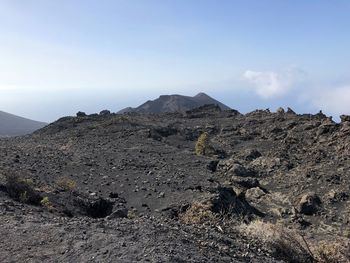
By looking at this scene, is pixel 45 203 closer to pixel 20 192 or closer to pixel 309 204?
pixel 20 192

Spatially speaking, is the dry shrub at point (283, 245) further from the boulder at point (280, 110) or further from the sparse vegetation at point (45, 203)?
the boulder at point (280, 110)

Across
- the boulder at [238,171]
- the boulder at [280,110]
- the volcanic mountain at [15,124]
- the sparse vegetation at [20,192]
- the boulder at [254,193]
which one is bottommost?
the volcanic mountain at [15,124]

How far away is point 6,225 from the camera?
798 cm

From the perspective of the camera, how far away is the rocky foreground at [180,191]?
7230 mm

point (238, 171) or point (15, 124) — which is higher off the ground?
point (238, 171)

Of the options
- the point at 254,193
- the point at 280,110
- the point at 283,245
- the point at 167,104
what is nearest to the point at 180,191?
the point at 254,193

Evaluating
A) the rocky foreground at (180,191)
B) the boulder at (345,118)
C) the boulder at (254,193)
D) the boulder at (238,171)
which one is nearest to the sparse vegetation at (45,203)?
the rocky foreground at (180,191)

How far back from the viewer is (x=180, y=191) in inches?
653

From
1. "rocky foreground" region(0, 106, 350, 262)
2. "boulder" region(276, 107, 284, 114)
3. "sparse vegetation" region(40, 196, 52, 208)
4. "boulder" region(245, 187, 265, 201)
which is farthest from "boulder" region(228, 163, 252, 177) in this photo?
"boulder" region(276, 107, 284, 114)

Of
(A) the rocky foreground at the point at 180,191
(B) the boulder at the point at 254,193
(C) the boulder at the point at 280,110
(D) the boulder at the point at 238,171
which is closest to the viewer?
(A) the rocky foreground at the point at 180,191

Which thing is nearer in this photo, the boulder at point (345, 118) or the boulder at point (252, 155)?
the boulder at point (252, 155)

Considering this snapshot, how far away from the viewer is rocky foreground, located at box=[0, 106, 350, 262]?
285 inches

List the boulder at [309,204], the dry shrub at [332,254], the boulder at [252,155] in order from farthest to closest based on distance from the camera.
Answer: the boulder at [252,155] < the boulder at [309,204] < the dry shrub at [332,254]

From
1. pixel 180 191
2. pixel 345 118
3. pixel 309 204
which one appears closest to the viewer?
pixel 180 191
